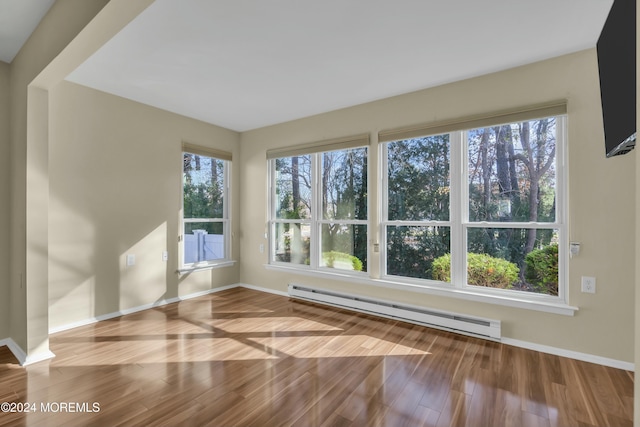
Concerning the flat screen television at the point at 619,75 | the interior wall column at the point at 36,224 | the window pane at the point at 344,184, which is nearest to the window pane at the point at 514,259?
the window pane at the point at 344,184

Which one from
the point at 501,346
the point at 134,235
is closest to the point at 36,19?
the point at 134,235

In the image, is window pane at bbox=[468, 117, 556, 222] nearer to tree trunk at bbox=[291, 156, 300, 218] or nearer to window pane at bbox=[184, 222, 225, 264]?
tree trunk at bbox=[291, 156, 300, 218]

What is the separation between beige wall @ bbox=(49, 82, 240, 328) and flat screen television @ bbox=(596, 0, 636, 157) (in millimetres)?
4467

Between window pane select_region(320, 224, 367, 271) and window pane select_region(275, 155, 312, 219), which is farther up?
window pane select_region(275, 155, 312, 219)

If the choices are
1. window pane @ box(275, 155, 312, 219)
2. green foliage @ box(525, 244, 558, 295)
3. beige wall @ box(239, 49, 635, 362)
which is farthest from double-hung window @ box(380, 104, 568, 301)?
window pane @ box(275, 155, 312, 219)

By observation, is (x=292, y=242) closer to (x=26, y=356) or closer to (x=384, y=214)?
(x=384, y=214)

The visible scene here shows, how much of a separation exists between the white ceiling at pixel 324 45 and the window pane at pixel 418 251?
168cm

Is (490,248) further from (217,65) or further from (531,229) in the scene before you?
(217,65)

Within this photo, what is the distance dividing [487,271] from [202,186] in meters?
4.08

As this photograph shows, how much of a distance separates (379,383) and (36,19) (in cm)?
383

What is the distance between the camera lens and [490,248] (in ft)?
10.4

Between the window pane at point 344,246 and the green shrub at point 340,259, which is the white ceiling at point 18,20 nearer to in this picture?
the window pane at point 344,246

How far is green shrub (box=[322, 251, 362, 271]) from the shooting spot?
13.5 feet

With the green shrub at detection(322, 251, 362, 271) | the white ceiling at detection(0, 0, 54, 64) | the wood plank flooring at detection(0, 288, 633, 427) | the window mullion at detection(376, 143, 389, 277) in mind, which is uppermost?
the white ceiling at detection(0, 0, 54, 64)
